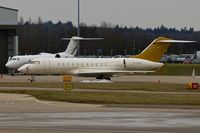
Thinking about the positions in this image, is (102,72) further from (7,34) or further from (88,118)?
(88,118)

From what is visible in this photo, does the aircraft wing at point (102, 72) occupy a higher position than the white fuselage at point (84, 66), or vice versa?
the white fuselage at point (84, 66)

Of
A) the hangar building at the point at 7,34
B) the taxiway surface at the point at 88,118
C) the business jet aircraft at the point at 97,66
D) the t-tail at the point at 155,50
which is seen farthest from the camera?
the hangar building at the point at 7,34

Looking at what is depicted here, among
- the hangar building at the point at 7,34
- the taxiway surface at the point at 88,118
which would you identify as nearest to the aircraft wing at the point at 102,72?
the hangar building at the point at 7,34

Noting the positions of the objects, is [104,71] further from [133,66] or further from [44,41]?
[44,41]

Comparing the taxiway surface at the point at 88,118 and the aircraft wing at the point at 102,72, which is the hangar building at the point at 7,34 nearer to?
the aircraft wing at the point at 102,72

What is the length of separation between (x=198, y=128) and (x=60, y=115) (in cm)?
598

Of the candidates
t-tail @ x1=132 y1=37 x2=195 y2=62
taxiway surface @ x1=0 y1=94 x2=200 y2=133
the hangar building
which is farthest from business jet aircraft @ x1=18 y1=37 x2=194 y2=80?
taxiway surface @ x1=0 y1=94 x2=200 y2=133

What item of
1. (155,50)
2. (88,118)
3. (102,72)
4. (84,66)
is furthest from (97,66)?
(88,118)

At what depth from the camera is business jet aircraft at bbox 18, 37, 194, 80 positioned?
57.0m

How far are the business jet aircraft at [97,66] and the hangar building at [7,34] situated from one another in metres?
22.6

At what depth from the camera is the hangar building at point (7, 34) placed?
260 ft

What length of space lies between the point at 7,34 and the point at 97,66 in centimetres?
2576

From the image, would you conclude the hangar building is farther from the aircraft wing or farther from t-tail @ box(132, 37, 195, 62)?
t-tail @ box(132, 37, 195, 62)

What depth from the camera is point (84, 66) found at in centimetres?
5797
